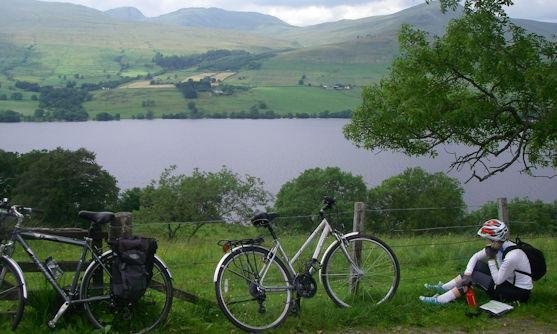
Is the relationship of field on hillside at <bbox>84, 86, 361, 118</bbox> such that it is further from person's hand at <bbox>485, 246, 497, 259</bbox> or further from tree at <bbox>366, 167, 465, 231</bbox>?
person's hand at <bbox>485, 246, 497, 259</bbox>

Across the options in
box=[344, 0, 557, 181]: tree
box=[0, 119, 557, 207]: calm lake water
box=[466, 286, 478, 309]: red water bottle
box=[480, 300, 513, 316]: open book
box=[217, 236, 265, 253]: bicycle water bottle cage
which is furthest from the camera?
box=[0, 119, 557, 207]: calm lake water

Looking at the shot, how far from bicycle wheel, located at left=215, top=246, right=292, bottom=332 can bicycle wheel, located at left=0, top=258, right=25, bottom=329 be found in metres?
2.01

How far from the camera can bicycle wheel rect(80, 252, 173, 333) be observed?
19.3 ft

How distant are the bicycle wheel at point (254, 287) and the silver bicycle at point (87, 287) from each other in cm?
69

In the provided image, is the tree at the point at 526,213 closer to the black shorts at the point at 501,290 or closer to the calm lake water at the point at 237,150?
the calm lake water at the point at 237,150

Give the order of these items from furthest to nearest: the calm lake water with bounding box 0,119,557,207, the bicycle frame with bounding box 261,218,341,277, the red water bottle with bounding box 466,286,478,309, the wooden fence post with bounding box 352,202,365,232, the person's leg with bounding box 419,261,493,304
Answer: the calm lake water with bounding box 0,119,557,207 < the wooden fence post with bounding box 352,202,365,232 < the person's leg with bounding box 419,261,493,304 < the red water bottle with bounding box 466,286,478,309 < the bicycle frame with bounding box 261,218,341,277

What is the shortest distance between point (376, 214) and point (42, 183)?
3018cm

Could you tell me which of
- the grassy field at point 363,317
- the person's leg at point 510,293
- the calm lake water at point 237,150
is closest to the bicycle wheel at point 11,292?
the grassy field at point 363,317

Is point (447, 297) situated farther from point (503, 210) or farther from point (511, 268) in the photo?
point (503, 210)

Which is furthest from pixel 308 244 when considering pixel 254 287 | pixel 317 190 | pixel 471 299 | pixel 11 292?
pixel 317 190

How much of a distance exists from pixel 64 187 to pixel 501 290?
48783mm

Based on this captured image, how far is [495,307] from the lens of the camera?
23.4 ft

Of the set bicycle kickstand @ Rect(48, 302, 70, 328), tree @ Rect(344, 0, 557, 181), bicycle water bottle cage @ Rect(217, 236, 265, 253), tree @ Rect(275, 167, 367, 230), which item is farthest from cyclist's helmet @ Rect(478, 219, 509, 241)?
tree @ Rect(275, 167, 367, 230)

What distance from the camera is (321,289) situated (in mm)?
7543
